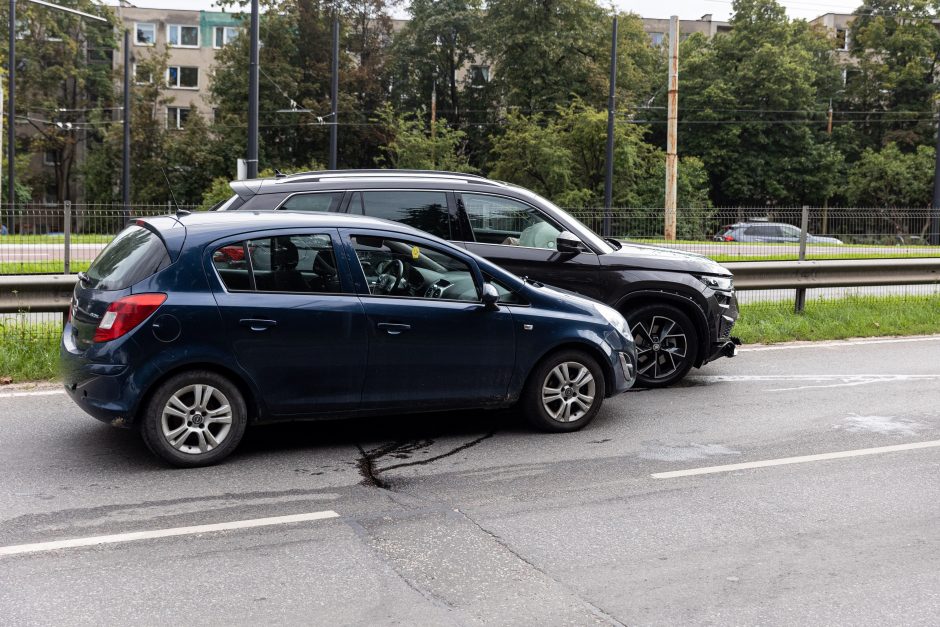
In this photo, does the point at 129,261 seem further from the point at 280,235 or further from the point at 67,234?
the point at 67,234

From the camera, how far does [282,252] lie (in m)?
6.48

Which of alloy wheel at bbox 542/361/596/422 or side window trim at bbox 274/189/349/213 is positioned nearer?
alloy wheel at bbox 542/361/596/422

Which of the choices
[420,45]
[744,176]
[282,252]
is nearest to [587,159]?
[744,176]

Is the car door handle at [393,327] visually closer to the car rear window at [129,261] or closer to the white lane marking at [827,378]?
the car rear window at [129,261]

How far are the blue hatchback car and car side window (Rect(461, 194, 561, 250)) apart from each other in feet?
5.76

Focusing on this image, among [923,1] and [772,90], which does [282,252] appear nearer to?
[772,90]

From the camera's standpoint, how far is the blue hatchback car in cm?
610

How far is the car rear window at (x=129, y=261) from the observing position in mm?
6207

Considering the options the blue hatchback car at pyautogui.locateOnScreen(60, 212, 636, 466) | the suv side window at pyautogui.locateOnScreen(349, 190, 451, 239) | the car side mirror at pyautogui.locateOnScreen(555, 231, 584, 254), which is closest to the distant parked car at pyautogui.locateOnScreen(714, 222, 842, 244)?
the car side mirror at pyautogui.locateOnScreen(555, 231, 584, 254)

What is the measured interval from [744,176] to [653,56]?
12.4 meters

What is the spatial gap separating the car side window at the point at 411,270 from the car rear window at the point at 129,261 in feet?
4.12

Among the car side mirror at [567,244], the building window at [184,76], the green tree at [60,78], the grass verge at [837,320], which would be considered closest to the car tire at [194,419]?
the car side mirror at [567,244]

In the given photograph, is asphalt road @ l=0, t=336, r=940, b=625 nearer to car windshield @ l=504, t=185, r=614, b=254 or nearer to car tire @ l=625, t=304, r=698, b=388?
car tire @ l=625, t=304, r=698, b=388

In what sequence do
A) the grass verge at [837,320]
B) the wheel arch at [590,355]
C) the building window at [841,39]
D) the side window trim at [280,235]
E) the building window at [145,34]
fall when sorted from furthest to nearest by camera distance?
the building window at [145,34] → the building window at [841,39] → the grass verge at [837,320] → the wheel arch at [590,355] → the side window trim at [280,235]
